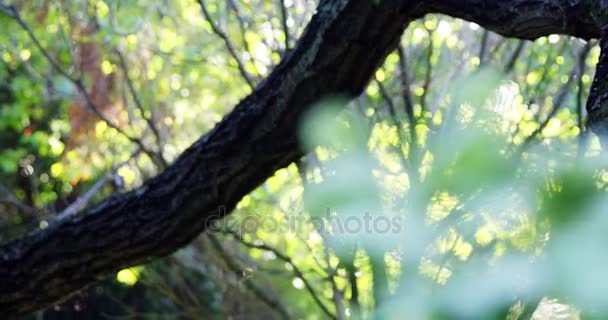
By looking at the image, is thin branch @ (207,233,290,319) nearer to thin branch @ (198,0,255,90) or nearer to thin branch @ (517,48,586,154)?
thin branch @ (198,0,255,90)

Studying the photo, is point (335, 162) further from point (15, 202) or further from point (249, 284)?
point (15, 202)

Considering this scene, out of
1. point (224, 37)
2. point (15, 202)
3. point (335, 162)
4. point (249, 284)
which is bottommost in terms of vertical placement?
point (335, 162)

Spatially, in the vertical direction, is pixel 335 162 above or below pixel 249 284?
below

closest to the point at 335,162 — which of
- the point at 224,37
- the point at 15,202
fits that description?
the point at 224,37

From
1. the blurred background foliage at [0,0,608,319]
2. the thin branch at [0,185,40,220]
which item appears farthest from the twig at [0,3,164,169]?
the thin branch at [0,185,40,220]

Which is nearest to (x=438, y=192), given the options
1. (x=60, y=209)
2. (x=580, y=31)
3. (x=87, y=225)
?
(x=580, y=31)

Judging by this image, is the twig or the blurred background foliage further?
the twig

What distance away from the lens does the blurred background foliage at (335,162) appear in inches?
14.6

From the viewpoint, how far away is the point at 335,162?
0.44 m

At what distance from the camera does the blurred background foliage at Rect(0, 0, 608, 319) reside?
14.6 inches

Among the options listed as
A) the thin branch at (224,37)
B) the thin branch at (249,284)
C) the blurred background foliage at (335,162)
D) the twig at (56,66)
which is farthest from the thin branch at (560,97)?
the twig at (56,66)

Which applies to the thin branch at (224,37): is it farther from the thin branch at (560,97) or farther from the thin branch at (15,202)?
the thin branch at (15,202)

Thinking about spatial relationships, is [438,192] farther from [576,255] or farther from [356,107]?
[356,107]

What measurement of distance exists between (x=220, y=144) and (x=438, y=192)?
164cm
